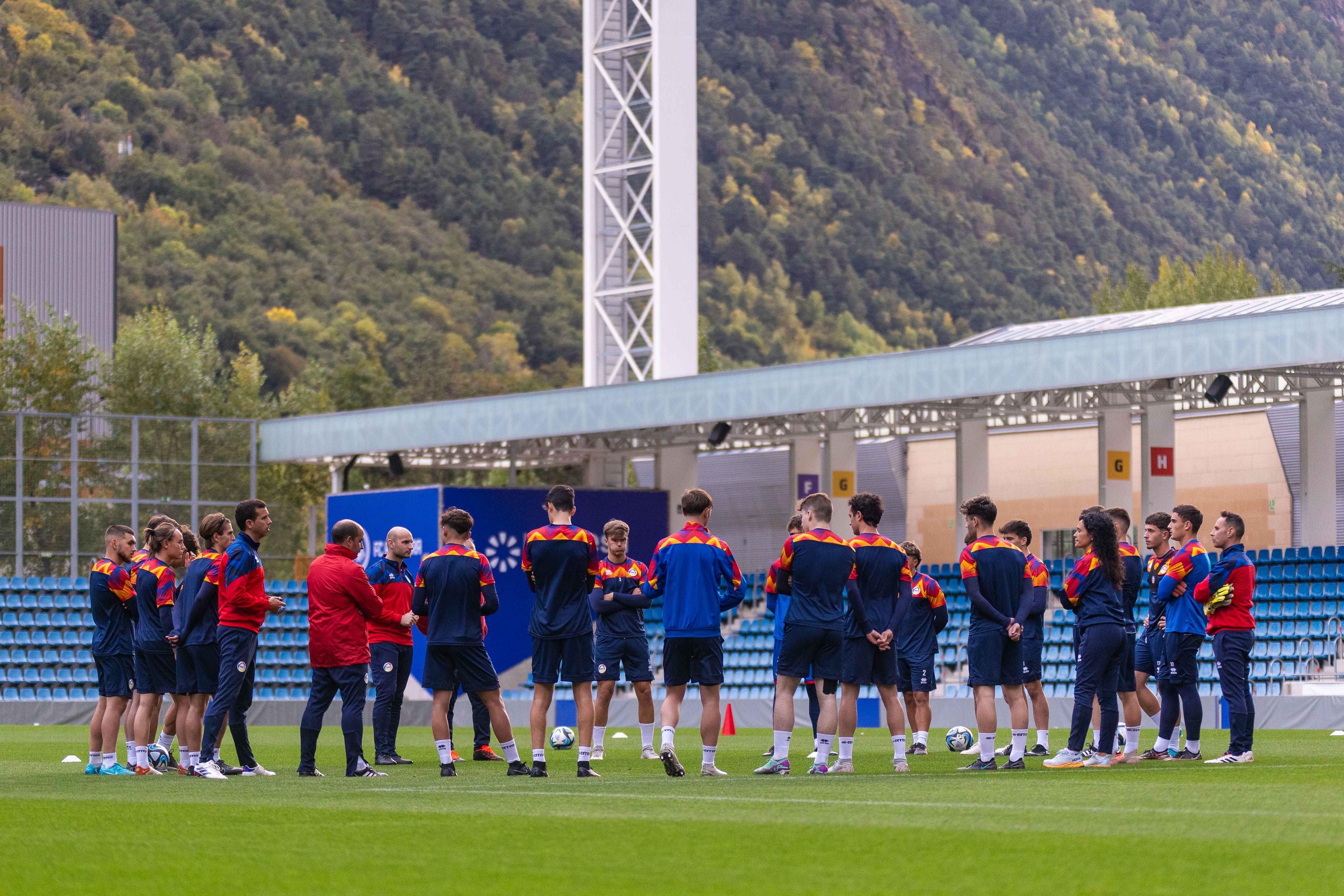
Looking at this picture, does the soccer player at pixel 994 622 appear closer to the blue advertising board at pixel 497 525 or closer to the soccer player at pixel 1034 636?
the soccer player at pixel 1034 636

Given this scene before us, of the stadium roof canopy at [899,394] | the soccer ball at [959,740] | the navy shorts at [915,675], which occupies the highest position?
the stadium roof canopy at [899,394]

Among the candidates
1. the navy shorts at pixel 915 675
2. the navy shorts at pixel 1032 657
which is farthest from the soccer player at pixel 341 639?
the navy shorts at pixel 1032 657

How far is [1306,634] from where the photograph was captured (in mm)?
26297

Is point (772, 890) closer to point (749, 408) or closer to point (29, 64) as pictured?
point (749, 408)

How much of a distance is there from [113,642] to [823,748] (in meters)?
5.89

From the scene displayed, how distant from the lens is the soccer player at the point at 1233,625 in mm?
13594

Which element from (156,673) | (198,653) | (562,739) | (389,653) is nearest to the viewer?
(198,653)

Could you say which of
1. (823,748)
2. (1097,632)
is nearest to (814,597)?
(823,748)

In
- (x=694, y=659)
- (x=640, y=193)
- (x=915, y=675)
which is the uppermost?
(x=640, y=193)

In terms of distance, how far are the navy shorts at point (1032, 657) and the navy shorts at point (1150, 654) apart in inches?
31.9

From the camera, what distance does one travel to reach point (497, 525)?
33.7 meters

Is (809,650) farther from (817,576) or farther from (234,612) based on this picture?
(234,612)

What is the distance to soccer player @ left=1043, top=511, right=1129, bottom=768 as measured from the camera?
13016 millimetres

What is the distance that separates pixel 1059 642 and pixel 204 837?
2208cm
